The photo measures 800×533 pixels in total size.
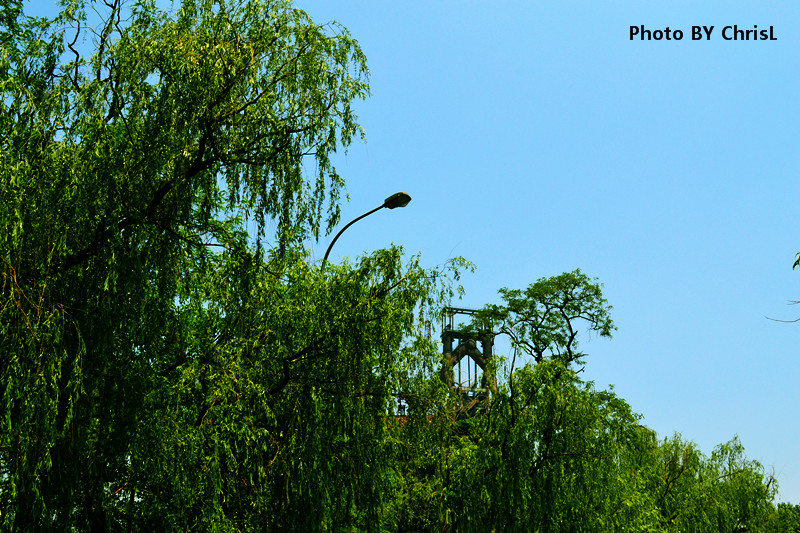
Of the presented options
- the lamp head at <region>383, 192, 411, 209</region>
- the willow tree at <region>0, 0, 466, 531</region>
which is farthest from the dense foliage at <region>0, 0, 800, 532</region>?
the lamp head at <region>383, 192, 411, 209</region>

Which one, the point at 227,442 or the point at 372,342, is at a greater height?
the point at 372,342

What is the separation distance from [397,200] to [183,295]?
606cm

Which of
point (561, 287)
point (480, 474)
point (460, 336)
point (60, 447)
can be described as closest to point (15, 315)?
point (60, 447)

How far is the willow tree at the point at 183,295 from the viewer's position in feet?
28.1

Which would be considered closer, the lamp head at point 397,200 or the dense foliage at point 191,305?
the dense foliage at point 191,305

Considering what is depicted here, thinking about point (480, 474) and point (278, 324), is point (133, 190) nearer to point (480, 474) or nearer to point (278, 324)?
point (278, 324)

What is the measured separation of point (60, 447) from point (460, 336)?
118ft

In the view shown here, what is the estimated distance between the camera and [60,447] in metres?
8.81

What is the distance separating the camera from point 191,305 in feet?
35.6

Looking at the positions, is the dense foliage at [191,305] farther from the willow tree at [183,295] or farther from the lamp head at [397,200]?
the lamp head at [397,200]

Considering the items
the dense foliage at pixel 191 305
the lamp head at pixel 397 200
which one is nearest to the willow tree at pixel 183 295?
the dense foliage at pixel 191 305

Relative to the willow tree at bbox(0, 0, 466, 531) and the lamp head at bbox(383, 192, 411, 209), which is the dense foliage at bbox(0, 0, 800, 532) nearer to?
the willow tree at bbox(0, 0, 466, 531)

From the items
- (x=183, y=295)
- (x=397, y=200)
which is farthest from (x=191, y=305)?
(x=397, y=200)

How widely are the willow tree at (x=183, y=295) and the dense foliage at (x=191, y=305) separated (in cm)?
3
